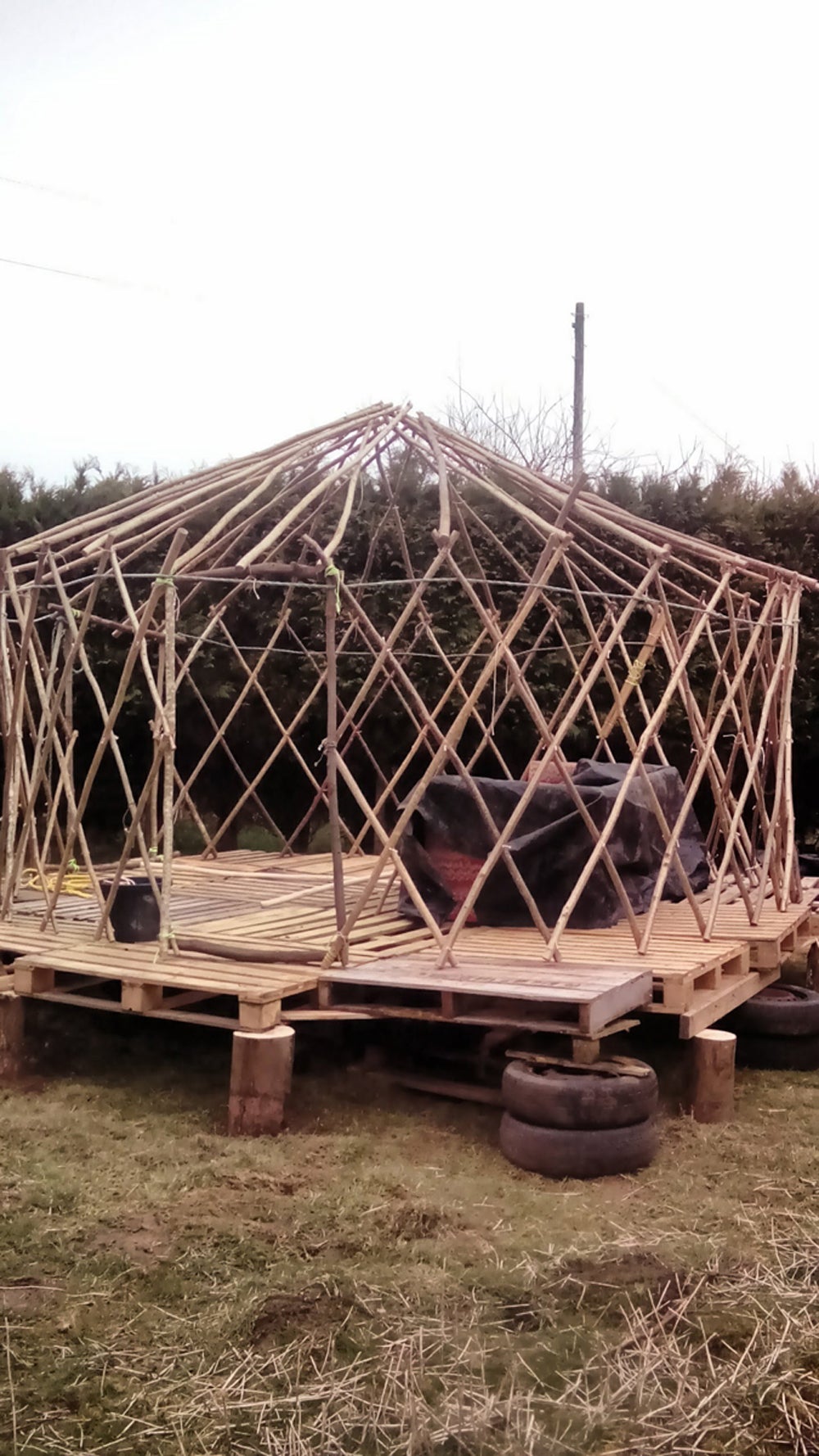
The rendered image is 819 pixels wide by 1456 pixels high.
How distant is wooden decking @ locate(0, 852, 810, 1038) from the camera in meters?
4.46

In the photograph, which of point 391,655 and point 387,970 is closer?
point 387,970

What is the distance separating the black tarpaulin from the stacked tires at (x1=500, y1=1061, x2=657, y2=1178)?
181 centimetres

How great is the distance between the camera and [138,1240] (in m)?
3.34

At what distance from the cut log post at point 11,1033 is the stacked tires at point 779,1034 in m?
3.10

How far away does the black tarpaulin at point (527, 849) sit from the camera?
5.82m

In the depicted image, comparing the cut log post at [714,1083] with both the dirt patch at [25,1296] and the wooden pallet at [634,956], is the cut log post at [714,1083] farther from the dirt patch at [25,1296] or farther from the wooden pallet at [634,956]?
the dirt patch at [25,1296]

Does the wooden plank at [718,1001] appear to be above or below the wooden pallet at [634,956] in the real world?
below

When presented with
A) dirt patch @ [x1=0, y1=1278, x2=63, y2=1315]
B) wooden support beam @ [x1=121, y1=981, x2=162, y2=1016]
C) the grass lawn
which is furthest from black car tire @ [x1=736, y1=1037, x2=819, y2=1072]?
dirt patch @ [x1=0, y1=1278, x2=63, y2=1315]

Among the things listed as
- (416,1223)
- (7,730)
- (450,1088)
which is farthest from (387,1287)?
(7,730)

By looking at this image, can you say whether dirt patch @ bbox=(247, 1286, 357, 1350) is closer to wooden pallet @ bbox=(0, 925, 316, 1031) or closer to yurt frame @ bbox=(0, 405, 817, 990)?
wooden pallet @ bbox=(0, 925, 316, 1031)

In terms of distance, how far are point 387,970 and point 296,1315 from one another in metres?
1.95

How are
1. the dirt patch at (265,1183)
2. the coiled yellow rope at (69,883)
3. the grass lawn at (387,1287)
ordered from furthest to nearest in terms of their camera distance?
the coiled yellow rope at (69,883), the dirt patch at (265,1183), the grass lawn at (387,1287)

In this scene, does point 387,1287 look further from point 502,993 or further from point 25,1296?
point 502,993

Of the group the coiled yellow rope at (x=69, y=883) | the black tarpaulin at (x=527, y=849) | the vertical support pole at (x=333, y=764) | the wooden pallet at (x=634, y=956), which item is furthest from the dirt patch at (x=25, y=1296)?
the coiled yellow rope at (x=69, y=883)
